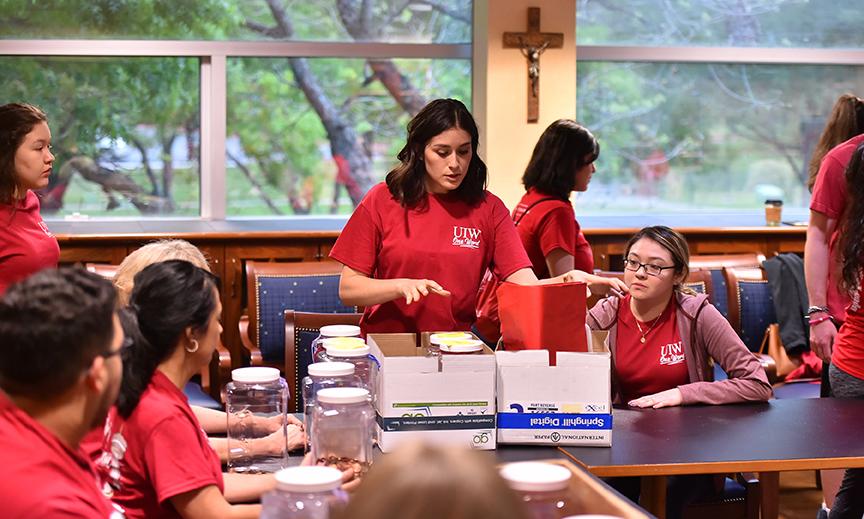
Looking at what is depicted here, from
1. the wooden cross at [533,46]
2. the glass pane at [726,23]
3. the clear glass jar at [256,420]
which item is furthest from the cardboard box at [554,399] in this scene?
the glass pane at [726,23]

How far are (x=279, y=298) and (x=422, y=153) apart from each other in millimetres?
1511

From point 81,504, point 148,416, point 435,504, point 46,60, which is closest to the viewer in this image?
point 435,504

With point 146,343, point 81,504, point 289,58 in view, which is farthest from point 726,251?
point 81,504

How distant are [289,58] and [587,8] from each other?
5.65ft

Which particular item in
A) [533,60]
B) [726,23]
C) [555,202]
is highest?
[726,23]

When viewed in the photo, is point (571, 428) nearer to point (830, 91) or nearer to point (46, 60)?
point (46, 60)

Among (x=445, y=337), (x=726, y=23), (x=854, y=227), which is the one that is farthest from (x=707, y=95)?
(x=445, y=337)

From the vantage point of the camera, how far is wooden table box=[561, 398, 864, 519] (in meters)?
2.54

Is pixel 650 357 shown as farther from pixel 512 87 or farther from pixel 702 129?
pixel 702 129

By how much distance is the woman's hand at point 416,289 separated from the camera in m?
2.92

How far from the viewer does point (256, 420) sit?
2.74 m

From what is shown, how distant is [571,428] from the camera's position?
269 centimetres

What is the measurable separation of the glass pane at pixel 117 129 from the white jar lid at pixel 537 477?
4.48m

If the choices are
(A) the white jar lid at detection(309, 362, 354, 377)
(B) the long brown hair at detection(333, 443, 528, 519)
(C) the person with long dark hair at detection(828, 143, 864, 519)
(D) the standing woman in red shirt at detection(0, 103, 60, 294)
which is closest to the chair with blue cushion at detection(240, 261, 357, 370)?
(D) the standing woman in red shirt at detection(0, 103, 60, 294)
